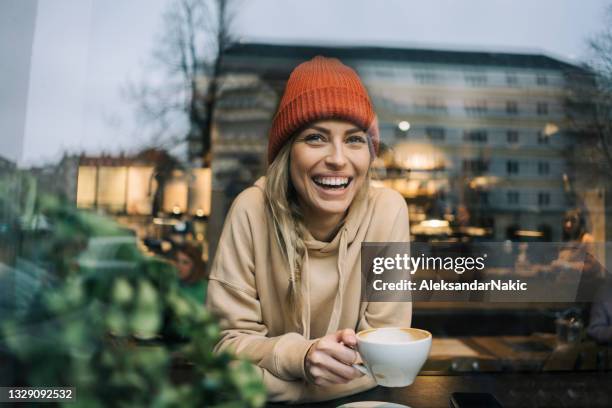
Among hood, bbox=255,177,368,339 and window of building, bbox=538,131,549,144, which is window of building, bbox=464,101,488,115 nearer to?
window of building, bbox=538,131,549,144

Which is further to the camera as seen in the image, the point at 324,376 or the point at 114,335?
the point at 324,376

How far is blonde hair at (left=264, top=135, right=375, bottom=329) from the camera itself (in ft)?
3.03

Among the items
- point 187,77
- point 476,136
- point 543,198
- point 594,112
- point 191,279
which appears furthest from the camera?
point 543,198

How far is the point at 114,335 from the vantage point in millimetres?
608

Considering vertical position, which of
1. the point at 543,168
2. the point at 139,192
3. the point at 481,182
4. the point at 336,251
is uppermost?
the point at 543,168

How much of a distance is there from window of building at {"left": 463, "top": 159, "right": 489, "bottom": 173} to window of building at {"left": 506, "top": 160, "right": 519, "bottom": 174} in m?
0.32

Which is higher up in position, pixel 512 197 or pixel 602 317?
pixel 512 197

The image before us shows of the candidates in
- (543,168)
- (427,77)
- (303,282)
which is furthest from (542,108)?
(303,282)

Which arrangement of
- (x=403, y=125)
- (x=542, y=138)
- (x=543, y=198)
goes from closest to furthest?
1. (x=403, y=125)
2. (x=542, y=138)
3. (x=543, y=198)

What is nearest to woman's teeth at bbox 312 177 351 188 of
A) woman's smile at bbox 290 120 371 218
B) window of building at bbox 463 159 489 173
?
woman's smile at bbox 290 120 371 218

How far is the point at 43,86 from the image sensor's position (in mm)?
914

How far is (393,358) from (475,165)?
3956mm

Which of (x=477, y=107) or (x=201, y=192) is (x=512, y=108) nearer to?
(x=477, y=107)

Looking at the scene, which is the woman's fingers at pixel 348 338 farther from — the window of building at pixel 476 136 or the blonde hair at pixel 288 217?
the window of building at pixel 476 136
